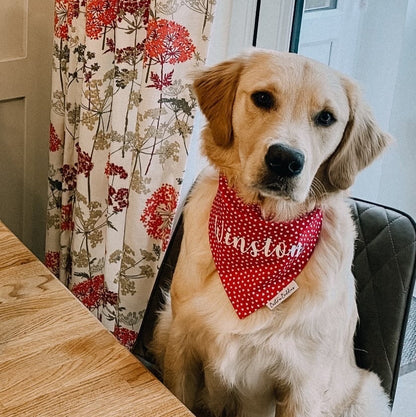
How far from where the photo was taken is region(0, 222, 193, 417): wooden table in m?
1.09

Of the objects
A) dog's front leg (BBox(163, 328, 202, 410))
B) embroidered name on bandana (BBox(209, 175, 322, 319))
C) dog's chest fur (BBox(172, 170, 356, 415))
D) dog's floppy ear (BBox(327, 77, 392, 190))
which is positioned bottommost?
dog's front leg (BBox(163, 328, 202, 410))

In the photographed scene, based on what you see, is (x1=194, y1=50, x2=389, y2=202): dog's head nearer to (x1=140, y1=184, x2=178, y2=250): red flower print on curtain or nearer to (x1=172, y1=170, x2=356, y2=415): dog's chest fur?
(x1=172, y1=170, x2=356, y2=415): dog's chest fur

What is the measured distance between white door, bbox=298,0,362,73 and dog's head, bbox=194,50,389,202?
2.51 feet

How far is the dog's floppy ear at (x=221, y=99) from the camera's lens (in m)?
1.41

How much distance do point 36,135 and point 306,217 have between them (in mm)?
1107

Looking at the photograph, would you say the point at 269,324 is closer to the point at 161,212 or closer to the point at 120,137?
the point at 161,212

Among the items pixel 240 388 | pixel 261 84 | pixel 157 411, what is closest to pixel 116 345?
pixel 157 411

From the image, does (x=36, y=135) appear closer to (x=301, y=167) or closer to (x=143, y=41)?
(x=143, y=41)

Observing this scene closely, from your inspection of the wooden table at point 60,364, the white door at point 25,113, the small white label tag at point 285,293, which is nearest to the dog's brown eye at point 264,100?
the small white label tag at point 285,293

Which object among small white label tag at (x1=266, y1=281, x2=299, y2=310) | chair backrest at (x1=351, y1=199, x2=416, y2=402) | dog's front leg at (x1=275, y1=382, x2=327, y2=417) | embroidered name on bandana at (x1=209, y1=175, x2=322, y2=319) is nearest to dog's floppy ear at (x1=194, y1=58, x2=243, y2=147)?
embroidered name on bandana at (x1=209, y1=175, x2=322, y2=319)

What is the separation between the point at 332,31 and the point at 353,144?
844 mm

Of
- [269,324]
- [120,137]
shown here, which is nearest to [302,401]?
[269,324]

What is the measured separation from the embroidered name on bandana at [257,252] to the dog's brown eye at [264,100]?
0.18 metres

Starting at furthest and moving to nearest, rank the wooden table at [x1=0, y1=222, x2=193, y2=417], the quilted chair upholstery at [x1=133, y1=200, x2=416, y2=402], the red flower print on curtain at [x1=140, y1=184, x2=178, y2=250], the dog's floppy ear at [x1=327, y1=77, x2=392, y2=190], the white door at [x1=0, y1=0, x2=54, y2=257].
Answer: the white door at [x1=0, y1=0, x2=54, y2=257] < the red flower print on curtain at [x1=140, y1=184, x2=178, y2=250] < the quilted chair upholstery at [x1=133, y1=200, x2=416, y2=402] < the dog's floppy ear at [x1=327, y1=77, x2=392, y2=190] < the wooden table at [x1=0, y1=222, x2=193, y2=417]
